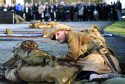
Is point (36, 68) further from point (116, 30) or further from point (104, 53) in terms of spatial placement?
point (116, 30)

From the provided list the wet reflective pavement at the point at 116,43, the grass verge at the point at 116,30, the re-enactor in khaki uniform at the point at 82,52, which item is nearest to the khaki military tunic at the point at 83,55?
the re-enactor in khaki uniform at the point at 82,52

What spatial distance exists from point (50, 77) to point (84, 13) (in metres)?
40.2

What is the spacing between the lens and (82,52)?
870cm

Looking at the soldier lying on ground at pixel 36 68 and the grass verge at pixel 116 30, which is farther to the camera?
the grass verge at pixel 116 30

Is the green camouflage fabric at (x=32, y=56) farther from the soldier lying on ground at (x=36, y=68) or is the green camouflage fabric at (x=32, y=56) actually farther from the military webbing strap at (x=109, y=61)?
the military webbing strap at (x=109, y=61)

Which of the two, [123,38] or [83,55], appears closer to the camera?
[83,55]

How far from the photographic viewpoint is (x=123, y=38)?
21297 millimetres

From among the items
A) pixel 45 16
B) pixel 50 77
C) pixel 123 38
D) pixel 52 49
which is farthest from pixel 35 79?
pixel 45 16

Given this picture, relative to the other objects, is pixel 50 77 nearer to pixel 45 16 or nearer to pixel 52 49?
pixel 52 49

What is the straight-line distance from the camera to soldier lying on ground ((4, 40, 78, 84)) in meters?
8.22

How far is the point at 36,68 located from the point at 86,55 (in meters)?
0.94

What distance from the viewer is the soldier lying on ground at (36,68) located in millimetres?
8219

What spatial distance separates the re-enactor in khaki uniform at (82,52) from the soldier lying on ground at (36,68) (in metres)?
0.27

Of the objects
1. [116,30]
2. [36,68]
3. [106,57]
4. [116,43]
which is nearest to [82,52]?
[106,57]
